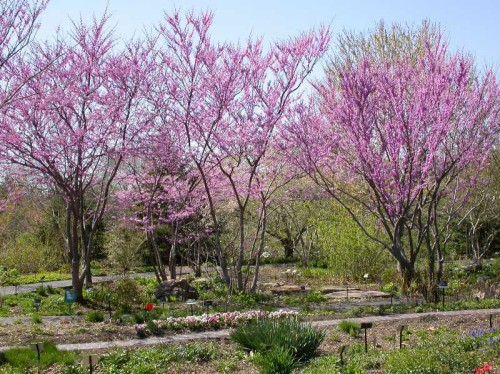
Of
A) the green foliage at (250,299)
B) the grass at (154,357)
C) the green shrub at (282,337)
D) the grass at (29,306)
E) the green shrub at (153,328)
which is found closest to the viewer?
the grass at (154,357)

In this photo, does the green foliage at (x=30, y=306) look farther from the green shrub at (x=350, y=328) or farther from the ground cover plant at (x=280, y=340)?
the green shrub at (x=350, y=328)

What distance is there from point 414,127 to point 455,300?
A: 11.6ft

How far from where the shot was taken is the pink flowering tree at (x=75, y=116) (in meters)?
12.2

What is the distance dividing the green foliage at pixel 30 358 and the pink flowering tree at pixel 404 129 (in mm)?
6841

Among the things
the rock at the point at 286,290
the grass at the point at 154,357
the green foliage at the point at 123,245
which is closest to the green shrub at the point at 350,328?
the grass at the point at 154,357

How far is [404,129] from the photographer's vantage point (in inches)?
466

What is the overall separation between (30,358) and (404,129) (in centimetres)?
808

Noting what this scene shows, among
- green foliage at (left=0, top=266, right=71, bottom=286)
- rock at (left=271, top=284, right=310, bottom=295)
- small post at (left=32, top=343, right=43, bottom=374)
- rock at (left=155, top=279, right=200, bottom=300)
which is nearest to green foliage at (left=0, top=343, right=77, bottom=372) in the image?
small post at (left=32, top=343, right=43, bottom=374)

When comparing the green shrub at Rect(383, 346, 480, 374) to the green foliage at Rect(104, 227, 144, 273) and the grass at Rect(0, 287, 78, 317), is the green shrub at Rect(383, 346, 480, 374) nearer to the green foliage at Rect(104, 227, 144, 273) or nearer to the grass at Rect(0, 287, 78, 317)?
the grass at Rect(0, 287, 78, 317)

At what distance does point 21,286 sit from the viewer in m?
17.6

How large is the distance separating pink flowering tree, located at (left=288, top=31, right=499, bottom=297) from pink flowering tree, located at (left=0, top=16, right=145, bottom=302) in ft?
12.5

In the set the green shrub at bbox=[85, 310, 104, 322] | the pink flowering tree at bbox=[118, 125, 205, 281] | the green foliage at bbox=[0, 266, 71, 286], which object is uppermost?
the pink flowering tree at bbox=[118, 125, 205, 281]

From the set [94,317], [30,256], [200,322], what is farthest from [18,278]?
[200,322]

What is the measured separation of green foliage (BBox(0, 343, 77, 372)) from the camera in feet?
21.2
